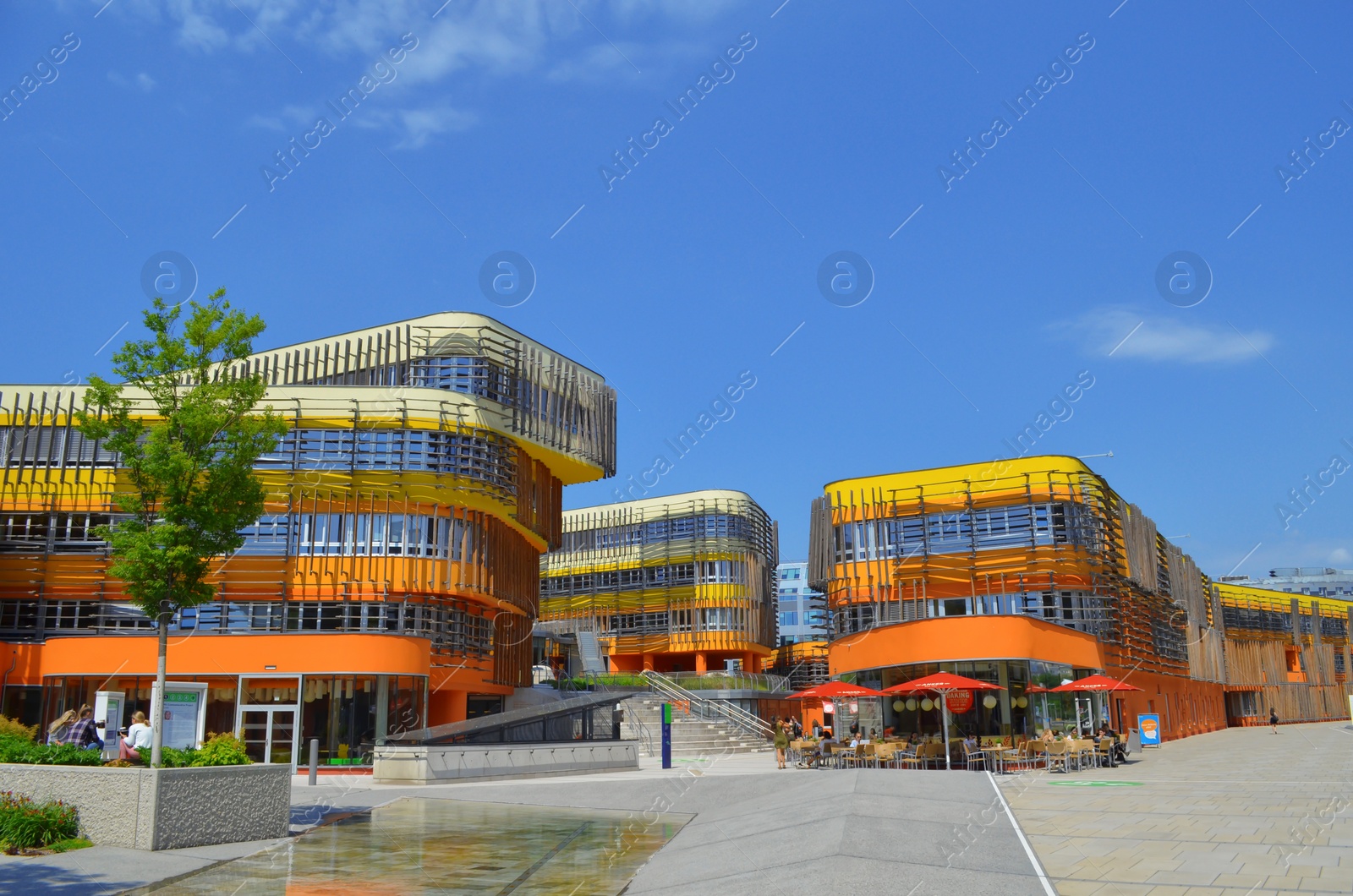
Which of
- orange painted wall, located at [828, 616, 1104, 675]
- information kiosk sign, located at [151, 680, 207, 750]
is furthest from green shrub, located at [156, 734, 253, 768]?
orange painted wall, located at [828, 616, 1104, 675]

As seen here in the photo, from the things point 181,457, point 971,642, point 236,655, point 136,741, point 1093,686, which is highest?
point 181,457

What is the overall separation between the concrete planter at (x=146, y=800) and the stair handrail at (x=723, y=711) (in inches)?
1355

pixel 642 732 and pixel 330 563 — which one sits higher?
pixel 330 563

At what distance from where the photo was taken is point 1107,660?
4178 cm

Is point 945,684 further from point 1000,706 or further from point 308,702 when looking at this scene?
point 308,702

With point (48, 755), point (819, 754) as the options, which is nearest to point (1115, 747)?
point (819, 754)

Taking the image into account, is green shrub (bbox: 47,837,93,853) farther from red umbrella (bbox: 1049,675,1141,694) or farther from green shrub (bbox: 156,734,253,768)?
red umbrella (bbox: 1049,675,1141,694)

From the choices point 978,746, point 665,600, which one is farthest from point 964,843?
point 665,600

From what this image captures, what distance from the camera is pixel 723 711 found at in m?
50.5

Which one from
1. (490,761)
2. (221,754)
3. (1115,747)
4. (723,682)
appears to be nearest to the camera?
(221,754)

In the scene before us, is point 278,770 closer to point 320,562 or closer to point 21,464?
point 320,562

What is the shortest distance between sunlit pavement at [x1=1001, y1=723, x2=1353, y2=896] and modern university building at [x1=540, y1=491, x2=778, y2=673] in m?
41.2

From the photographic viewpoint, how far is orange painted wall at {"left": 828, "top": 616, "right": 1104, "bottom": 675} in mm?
34562

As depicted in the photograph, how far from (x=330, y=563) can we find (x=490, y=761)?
41.1 ft
